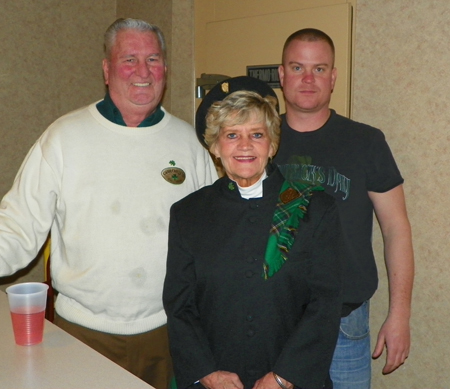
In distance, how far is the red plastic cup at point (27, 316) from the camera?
4.75 ft

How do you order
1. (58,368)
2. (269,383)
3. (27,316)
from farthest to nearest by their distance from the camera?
(269,383)
(27,316)
(58,368)

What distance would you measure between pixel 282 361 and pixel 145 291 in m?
0.59

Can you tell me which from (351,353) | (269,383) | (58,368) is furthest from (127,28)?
(351,353)

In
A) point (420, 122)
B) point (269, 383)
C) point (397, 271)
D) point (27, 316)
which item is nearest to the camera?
point (27, 316)

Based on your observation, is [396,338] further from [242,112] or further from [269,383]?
[242,112]

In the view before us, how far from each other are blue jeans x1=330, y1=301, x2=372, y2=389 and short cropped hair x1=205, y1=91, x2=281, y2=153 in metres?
0.80

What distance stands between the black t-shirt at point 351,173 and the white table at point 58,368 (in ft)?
3.31

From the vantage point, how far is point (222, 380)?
5.38ft

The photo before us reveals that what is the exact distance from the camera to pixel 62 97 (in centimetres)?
358

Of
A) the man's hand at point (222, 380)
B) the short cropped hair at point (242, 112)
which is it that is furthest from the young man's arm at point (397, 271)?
the man's hand at point (222, 380)

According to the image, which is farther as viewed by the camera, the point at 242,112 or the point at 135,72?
the point at 135,72

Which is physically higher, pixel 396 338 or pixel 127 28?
pixel 127 28

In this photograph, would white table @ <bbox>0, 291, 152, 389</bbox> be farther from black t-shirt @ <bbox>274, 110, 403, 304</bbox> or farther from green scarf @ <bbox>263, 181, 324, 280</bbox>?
black t-shirt @ <bbox>274, 110, 403, 304</bbox>

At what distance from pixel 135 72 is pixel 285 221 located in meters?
0.87
